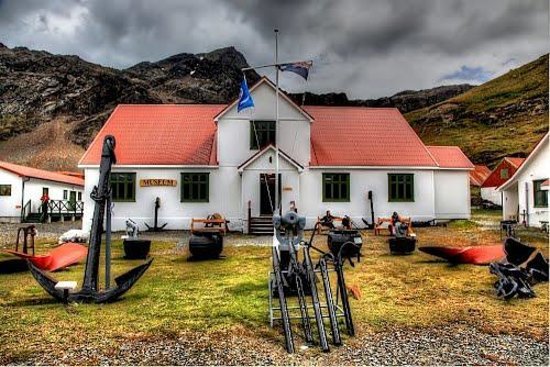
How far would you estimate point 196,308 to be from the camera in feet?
24.7

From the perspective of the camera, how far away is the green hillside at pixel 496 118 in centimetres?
7775

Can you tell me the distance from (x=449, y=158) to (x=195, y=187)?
13.0m

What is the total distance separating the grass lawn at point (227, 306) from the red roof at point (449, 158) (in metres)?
13.1

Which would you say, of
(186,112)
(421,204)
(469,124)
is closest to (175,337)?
(421,204)

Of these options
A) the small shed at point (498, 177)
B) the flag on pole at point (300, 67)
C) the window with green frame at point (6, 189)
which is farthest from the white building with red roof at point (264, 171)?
the small shed at point (498, 177)

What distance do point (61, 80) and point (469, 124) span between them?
91.8 meters

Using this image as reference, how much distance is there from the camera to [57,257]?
1093cm

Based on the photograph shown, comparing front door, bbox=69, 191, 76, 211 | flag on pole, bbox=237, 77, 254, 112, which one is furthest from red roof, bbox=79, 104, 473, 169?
front door, bbox=69, 191, 76, 211

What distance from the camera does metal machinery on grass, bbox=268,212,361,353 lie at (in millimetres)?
5969

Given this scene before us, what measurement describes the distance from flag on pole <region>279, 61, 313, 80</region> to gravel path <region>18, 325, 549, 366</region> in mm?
10444

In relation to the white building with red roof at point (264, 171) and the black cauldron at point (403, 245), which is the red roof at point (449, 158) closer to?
the white building with red roof at point (264, 171)

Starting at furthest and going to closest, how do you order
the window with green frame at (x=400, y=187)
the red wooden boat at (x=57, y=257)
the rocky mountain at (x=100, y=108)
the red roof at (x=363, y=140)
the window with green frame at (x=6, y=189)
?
the rocky mountain at (x=100, y=108), the window with green frame at (x=6, y=189), the red roof at (x=363, y=140), the window with green frame at (x=400, y=187), the red wooden boat at (x=57, y=257)

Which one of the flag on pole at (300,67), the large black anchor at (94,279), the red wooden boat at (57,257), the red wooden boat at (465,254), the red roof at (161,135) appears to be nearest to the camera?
the large black anchor at (94,279)

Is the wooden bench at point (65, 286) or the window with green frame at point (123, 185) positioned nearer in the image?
the wooden bench at point (65, 286)
